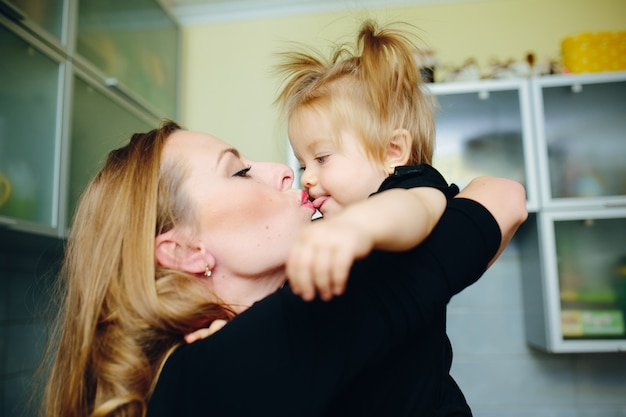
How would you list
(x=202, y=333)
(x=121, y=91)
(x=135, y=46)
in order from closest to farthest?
(x=202, y=333) → (x=121, y=91) → (x=135, y=46)

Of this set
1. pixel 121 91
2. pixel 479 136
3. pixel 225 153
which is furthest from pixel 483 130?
pixel 225 153

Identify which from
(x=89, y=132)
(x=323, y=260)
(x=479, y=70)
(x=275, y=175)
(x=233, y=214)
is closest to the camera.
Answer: (x=323, y=260)

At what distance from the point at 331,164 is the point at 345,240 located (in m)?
0.66

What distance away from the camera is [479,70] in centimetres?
253

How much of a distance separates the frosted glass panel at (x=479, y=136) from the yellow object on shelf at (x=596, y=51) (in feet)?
0.99

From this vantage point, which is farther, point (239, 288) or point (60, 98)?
point (60, 98)

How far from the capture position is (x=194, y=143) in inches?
36.7

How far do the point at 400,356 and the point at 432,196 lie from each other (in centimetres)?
21

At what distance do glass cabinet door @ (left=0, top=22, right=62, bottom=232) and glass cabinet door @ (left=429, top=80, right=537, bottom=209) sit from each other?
148 centimetres

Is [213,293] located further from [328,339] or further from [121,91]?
[121,91]

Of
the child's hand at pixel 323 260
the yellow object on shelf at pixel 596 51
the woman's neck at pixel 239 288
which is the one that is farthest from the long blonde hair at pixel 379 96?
the yellow object on shelf at pixel 596 51

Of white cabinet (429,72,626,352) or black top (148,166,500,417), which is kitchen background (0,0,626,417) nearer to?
white cabinet (429,72,626,352)

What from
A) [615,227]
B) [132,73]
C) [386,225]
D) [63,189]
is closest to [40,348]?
[63,189]

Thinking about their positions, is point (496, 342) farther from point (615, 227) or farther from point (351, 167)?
point (351, 167)
